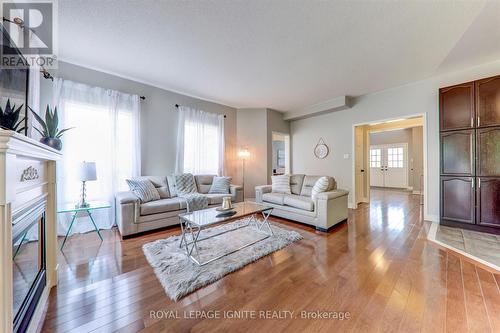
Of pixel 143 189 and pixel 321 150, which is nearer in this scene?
pixel 143 189

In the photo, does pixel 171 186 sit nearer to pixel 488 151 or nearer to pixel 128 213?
pixel 128 213

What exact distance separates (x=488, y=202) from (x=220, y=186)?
172 inches

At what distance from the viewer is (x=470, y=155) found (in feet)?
9.93

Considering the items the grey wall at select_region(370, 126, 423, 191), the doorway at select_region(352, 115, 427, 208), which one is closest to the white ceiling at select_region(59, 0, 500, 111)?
the doorway at select_region(352, 115, 427, 208)

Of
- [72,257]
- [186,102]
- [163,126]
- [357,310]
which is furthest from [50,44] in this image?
[357,310]

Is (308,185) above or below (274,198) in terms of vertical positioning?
above

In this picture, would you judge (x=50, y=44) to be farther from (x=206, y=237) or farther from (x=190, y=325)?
(x=190, y=325)

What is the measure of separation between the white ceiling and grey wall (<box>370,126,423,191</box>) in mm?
4247

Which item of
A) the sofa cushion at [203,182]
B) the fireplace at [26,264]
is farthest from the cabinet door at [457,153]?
the fireplace at [26,264]

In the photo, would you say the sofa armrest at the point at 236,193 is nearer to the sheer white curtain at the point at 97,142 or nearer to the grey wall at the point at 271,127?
the grey wall at the point at 271,127

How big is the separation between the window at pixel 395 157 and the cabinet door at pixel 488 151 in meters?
5.55

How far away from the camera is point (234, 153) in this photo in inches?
211

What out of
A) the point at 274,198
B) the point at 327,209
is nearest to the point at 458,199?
the point at 327,209

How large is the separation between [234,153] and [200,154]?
1.10m
